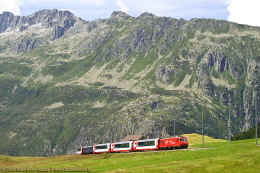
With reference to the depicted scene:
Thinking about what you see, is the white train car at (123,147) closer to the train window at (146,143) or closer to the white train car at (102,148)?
the white train car at (102,148)

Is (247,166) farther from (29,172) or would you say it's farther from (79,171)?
(29,172)

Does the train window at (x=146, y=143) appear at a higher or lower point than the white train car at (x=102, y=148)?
higher

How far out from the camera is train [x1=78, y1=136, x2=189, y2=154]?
4951 inches

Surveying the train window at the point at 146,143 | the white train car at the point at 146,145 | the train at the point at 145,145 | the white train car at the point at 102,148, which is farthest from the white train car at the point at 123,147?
the train window at the point at 146,143

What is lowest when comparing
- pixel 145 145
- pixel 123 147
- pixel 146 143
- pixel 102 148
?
pixel 102 148

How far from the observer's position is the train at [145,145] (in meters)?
126

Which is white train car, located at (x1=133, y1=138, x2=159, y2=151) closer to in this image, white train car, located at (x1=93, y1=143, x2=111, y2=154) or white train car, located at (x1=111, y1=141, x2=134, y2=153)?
white train car, located at (x1=111, y1=141, x2=134, y2=153)

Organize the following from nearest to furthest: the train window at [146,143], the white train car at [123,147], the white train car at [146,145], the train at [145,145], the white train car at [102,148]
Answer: the train at [145,145] < the white train car at [146,145] < the train window at [146,143] < the white train car at [123,147] < the white train car at [102,148]

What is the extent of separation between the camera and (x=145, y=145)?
13700cm

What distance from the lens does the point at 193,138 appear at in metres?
194

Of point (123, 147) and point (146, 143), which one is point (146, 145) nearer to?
point (146, 143)

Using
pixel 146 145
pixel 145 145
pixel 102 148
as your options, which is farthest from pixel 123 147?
pixel 102 148

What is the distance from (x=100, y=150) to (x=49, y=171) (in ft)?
201

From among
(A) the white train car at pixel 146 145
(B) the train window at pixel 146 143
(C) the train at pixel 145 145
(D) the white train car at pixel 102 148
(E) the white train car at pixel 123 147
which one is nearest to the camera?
(C) the train at pixel 145 145
